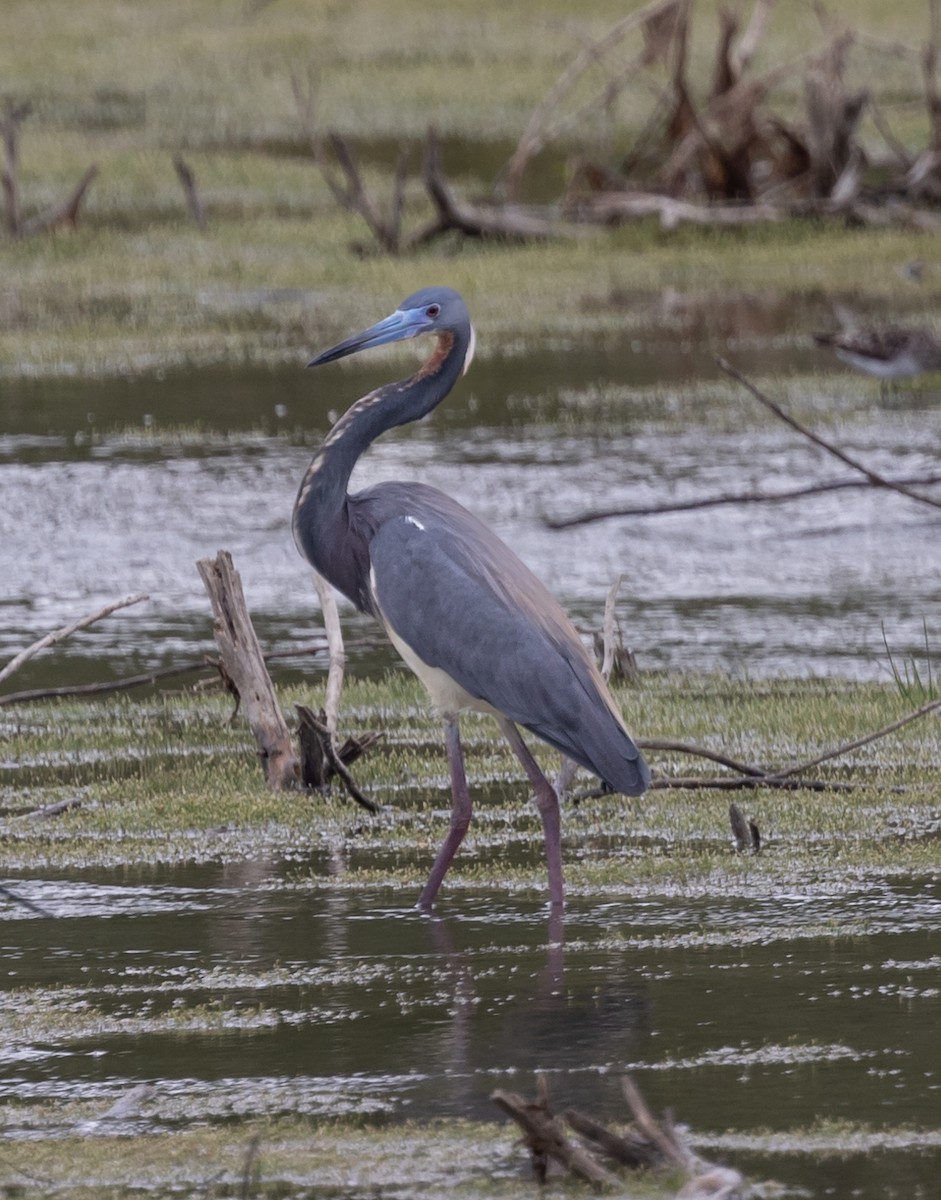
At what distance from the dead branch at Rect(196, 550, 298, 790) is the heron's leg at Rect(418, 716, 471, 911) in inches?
33.0

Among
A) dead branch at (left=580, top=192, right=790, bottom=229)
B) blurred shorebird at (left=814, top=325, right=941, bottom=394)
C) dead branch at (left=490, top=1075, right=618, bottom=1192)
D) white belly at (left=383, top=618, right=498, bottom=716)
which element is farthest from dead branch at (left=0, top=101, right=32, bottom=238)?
dead branch at (left=490, top=1075, right=618, bottom=1192)

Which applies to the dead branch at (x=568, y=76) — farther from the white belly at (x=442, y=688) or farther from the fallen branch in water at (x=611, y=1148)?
the fallen branch in water at (x=611, y=1148)

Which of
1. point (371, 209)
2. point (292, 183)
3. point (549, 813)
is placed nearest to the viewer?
point (549, 813)

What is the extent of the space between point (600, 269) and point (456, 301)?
12.6m

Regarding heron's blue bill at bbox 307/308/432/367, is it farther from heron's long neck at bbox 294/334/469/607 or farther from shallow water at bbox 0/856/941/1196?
shallow water at bbox 0/856/941/1196

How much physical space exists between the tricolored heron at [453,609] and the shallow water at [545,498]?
9.00 feet

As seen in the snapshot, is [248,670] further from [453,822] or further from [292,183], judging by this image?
[292,183]

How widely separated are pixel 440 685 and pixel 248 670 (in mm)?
1106

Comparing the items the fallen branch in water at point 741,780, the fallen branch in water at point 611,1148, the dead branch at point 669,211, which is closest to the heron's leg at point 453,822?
A: the fallen branch in water at point 741,780

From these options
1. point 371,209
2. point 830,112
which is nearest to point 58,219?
point 371,209

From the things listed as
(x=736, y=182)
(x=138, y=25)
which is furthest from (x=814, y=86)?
(x=138, y=25)

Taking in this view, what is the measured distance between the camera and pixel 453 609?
20.6ft

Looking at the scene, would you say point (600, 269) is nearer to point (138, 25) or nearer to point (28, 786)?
point (28, 786)

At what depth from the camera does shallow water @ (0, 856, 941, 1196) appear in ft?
14.8
